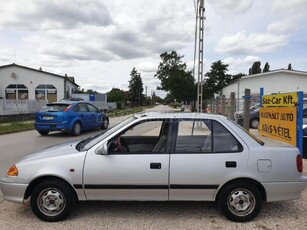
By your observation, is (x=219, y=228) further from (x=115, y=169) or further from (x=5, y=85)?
(x=5, y=85)

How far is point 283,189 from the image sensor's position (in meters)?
3.77

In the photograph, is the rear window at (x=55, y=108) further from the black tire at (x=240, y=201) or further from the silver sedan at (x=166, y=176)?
the black tire at (x=240, y=201)

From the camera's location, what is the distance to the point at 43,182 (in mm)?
3711

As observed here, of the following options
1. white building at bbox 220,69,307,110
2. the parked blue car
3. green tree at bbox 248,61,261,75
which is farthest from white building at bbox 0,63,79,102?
green tree at bbox 248,61,261,75

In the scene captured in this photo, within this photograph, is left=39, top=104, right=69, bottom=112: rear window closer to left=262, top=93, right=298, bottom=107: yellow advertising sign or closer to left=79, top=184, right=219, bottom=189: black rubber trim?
left=262, top=93, right=298, bottom=107: yellow advertising sign

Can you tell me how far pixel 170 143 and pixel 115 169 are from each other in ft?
2.69

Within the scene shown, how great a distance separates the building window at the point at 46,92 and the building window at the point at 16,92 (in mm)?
1570

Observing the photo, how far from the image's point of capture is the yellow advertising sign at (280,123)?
6.55 metres

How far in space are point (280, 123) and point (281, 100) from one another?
59cm

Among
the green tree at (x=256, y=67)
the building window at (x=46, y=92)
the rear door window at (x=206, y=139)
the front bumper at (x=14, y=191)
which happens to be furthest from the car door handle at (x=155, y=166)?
the green tree at (x=256, y=67)

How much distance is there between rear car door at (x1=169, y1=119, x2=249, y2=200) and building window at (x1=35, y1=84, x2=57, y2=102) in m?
42.6

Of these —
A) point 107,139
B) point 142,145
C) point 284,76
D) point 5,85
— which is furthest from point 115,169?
point 5,85

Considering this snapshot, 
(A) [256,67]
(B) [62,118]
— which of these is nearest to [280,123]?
(B) [62,118]

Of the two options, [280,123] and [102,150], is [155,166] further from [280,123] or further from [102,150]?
[280,123]
